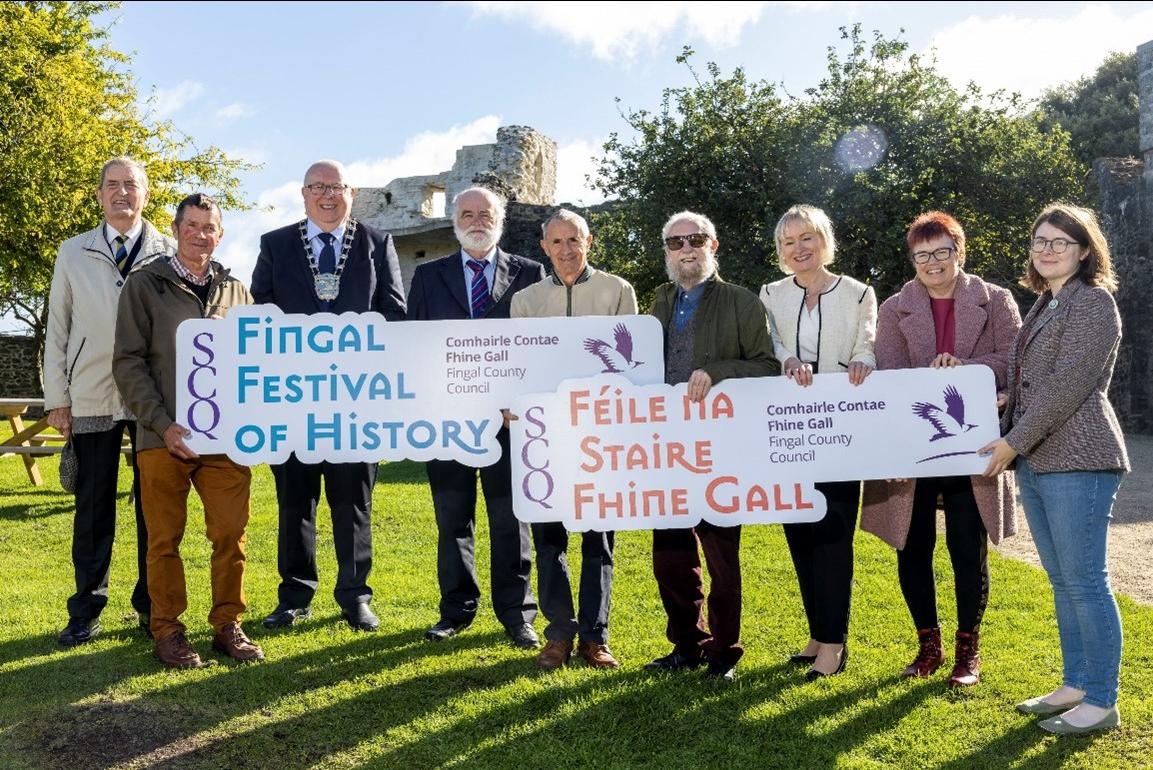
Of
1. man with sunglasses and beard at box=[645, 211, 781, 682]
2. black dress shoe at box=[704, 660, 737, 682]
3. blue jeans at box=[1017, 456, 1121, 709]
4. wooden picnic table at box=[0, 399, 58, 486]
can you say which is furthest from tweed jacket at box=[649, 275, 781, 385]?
wooden picnic table at box=[0, 399, 58, 486]

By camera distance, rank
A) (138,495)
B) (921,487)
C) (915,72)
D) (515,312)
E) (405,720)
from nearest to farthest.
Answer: (405,720) < (921,487) < (515,312) < (138,495) < (915,72)

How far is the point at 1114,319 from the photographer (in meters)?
3.88

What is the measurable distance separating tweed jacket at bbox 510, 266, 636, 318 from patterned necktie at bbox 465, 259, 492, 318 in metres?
0.26

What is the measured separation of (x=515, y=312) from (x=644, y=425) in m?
0.95

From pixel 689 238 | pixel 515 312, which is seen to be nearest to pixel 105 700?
pixel 515 312

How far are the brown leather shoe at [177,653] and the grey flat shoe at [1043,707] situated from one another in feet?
12.5

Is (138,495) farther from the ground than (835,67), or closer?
closer

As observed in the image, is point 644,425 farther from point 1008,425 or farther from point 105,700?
point 105,700

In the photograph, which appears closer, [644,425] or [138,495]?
[644,425]

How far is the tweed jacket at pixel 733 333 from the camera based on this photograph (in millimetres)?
4409

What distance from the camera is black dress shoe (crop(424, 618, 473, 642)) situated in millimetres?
5352

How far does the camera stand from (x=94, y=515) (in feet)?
17.4

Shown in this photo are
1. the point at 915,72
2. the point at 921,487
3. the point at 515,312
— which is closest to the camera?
the point at 921,487

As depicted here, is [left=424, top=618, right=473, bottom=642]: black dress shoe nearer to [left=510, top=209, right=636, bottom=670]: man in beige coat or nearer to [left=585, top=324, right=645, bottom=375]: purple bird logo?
[left=510, top=209, right=636, bottom=670]: man in beige coat
